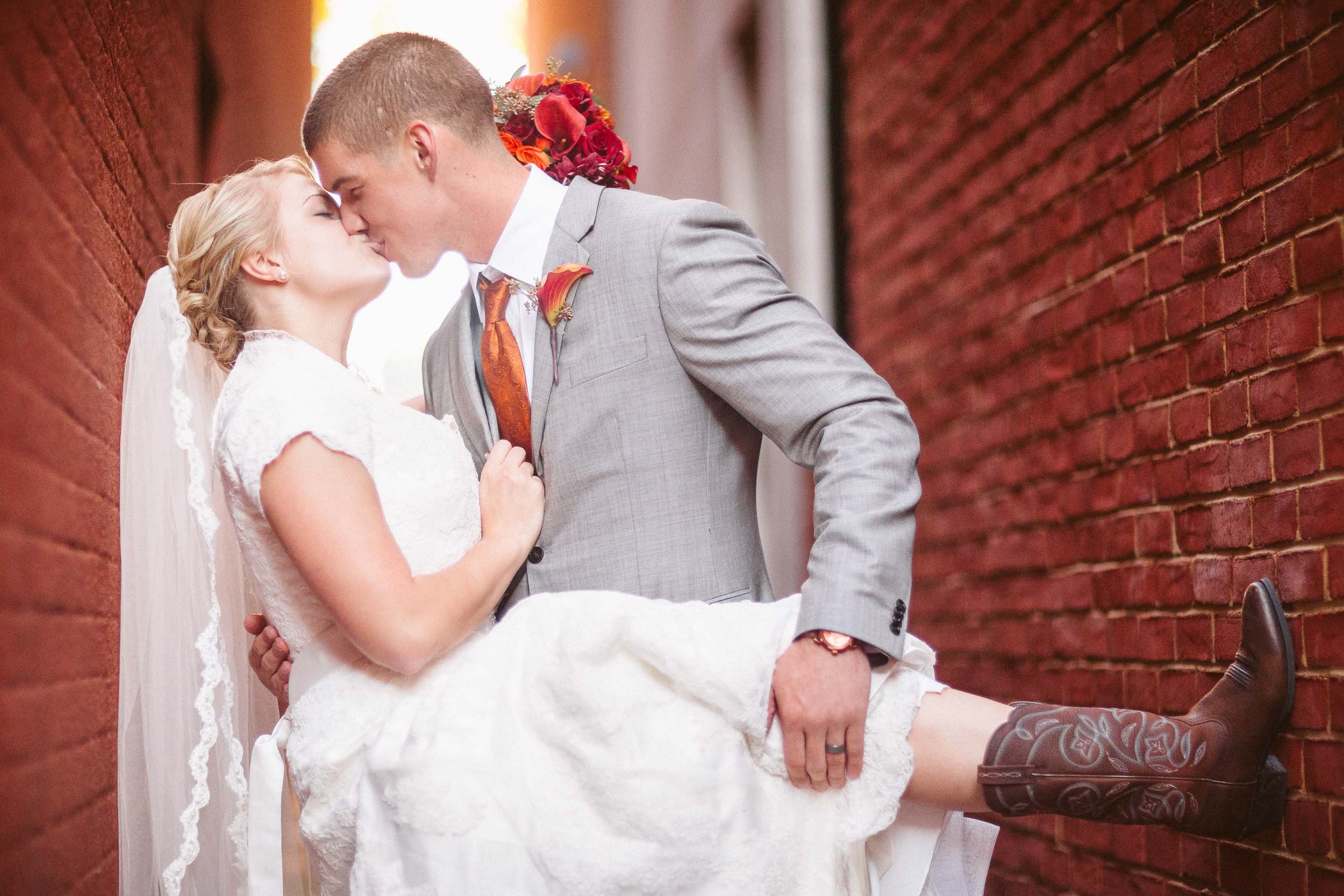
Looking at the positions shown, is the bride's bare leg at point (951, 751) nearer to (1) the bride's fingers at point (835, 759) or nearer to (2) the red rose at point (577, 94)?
(1) the bride's fingers at point (835, 759)

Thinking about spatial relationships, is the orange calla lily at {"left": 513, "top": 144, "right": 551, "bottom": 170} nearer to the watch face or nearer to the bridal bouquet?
the bridal bouquet

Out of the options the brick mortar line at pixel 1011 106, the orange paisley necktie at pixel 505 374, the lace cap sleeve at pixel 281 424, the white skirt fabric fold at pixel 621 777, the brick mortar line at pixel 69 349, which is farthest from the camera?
the brick mortar line at pixel 1011 106

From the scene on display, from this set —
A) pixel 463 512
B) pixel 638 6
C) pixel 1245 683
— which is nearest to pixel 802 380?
pixel 463 512

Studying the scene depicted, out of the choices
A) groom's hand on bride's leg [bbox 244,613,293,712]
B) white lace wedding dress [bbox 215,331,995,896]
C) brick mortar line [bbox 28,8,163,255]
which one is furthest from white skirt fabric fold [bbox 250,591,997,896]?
brick mortar line [bbox 28,8,163,255]

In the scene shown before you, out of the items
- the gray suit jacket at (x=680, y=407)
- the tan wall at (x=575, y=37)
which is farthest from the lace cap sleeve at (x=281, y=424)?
the tan wall at (x=575, y=37)

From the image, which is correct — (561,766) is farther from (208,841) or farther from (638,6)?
(638,6)

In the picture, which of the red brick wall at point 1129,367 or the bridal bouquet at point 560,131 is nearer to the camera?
the red brick wall at point 1129,367

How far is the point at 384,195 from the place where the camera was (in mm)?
2033

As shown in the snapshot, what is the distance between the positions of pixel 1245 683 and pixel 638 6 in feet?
12.2

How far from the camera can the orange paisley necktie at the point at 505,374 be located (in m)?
1.94

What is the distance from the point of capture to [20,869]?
1866 millimetres

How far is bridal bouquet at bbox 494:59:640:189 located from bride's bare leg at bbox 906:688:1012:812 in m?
1.22

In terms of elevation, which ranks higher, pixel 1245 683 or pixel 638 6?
pixel 638 6

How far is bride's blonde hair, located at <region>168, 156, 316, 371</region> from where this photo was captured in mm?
1941
